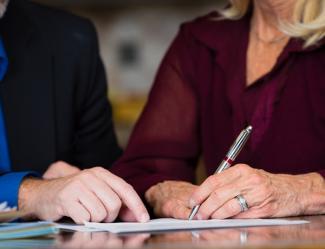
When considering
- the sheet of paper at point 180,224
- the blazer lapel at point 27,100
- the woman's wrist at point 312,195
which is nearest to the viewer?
the sheet of paper at point 180,224

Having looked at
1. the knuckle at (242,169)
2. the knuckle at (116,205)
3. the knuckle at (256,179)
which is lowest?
the knuckle at (116,205)

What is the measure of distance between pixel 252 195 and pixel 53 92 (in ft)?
2.34

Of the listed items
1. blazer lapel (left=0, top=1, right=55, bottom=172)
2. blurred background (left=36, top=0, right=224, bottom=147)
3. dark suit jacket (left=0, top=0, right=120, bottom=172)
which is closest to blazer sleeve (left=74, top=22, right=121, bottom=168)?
dark suit jacket (left=0, top=0, right=120, bottom=172)

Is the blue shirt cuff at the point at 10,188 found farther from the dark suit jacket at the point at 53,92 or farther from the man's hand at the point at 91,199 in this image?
the dark suit jacket at the point at 53,92

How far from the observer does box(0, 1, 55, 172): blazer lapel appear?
1781 millimetres

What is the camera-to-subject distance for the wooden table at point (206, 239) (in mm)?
944

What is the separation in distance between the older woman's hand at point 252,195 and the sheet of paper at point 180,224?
39 millimetres

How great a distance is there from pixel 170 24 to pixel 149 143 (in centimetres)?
275

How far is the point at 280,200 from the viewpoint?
1343 millimetres

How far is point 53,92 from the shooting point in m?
1.85

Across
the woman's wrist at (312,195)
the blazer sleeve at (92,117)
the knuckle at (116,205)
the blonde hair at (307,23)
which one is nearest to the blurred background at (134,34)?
the blazer sleeve at (92,117)

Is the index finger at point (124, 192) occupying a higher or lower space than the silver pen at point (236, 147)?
lower

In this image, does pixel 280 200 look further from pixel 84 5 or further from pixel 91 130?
pixel 84 5

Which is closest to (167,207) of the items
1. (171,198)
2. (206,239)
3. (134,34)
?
(171,198)
